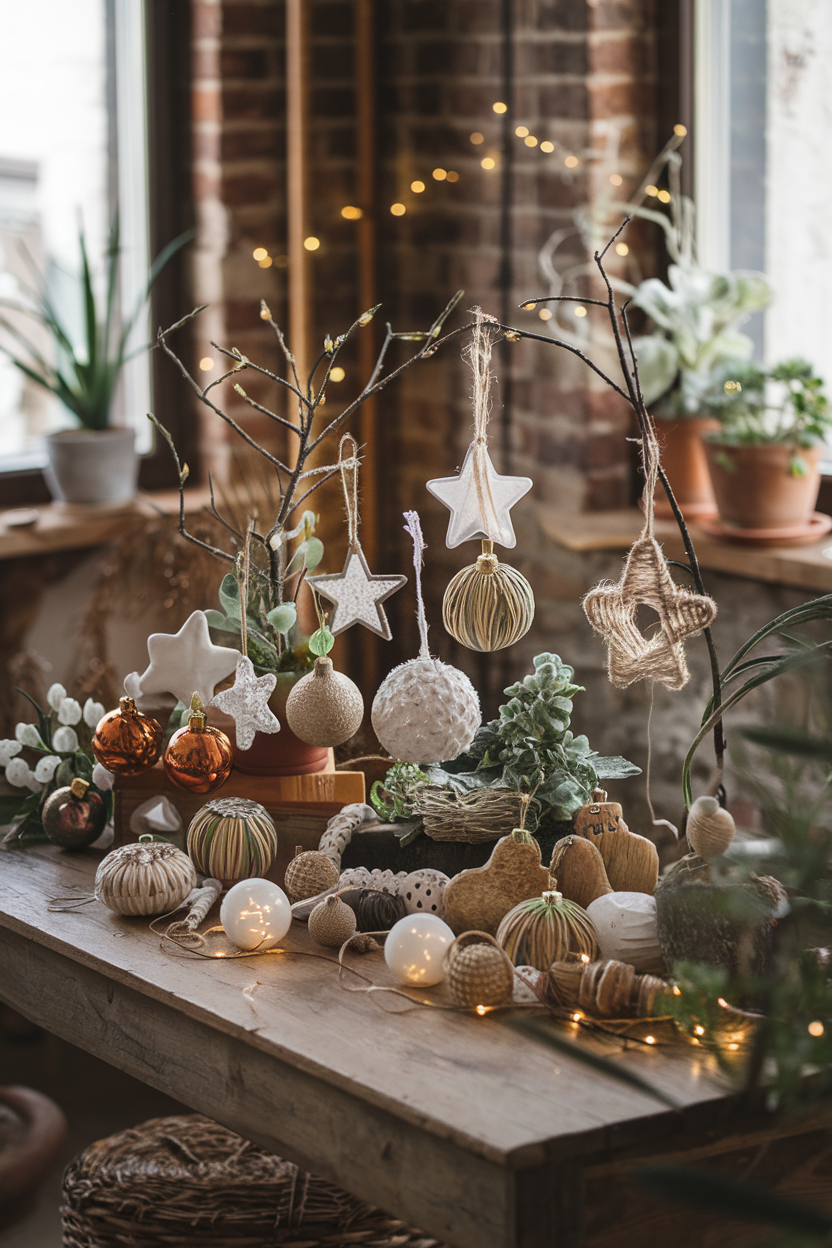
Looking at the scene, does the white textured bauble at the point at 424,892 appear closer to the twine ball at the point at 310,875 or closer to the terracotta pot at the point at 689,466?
the twine ball at the point at 310,875

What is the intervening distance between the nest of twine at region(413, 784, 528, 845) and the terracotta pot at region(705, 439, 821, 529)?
1164mm

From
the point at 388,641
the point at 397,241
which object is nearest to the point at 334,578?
the point at 388,641

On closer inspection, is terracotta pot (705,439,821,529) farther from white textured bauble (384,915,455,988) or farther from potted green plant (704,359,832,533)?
white textured bauble (384,915,455,988)

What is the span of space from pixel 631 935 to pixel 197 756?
1.32ft

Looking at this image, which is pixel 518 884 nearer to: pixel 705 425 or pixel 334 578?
pixel 334 578

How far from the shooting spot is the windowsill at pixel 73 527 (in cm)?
233

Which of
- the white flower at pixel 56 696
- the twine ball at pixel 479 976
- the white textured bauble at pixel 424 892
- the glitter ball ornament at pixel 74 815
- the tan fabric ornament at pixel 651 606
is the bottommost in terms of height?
the twine ball at pixel 479 976

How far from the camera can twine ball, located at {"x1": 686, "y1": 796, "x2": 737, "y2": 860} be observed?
1023 millimetres

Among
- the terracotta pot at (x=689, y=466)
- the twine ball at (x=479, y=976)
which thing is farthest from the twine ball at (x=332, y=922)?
the terracotta pot at (x=689, y=466)

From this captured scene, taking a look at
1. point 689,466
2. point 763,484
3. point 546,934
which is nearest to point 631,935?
point 546,934

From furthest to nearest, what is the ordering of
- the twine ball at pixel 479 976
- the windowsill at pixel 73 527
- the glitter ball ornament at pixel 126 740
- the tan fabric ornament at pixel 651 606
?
the windowsill at pixel 73 527 → the glitter ball ornament at pixel 126 740 → the tan fabric ornament at pixel 651 606 → the twine ball at pixel 479 976

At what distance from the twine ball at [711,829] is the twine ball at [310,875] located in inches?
12.6

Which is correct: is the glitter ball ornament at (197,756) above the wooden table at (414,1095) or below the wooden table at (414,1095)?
above

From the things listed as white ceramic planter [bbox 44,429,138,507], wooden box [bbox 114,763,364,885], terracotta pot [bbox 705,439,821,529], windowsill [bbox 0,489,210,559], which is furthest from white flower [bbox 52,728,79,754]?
terracotta pot [bbox 705,439,821,529]
